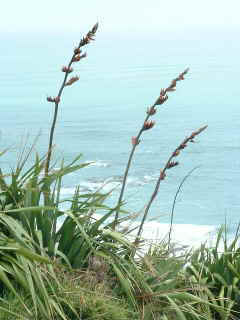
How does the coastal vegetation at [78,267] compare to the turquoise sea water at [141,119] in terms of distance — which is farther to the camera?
the turquoise sea water at [141,119]

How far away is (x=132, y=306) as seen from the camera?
3.58m

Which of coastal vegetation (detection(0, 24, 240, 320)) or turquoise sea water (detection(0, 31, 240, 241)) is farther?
turquoise sea water (detection(0, 31, 240, 241))

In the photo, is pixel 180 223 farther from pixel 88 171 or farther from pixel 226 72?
pixel 226 72

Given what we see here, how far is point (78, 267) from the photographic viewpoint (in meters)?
3.71

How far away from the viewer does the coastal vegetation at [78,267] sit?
10.6 ft

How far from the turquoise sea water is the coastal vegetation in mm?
257

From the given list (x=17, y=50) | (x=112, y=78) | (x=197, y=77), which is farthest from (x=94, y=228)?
(x=17, y=50)

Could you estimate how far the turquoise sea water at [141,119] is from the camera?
1944cm

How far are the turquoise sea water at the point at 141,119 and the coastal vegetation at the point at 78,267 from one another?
0.26 metres

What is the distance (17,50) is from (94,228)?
247 feet

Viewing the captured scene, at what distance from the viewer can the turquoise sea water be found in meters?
19.4

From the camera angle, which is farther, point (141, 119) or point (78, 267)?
point (141, 119)

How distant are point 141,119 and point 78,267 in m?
28.8

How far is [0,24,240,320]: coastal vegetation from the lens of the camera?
322cm
